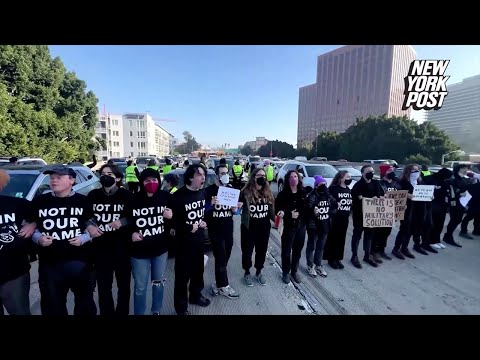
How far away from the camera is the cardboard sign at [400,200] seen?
451cm

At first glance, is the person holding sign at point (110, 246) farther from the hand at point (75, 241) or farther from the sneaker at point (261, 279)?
the sneaker at point (261, 279)

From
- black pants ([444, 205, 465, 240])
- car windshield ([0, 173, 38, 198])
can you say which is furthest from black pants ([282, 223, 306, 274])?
black pants ([444, 205, 465, 240])

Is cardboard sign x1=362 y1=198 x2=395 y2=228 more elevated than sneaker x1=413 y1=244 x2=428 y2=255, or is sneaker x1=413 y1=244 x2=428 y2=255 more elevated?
cardboard sign x1=362 y1=198 x2=395 y2=228

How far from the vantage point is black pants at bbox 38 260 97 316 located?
221 centimetres

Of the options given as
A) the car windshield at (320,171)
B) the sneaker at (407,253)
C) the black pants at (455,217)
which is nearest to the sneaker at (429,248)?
the sneaker at (407,253)

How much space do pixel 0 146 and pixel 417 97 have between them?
62.8 ft

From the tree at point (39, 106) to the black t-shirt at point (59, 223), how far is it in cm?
1548

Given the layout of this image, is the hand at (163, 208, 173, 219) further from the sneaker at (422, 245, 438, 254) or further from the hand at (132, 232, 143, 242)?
the sneaker at (422, 245, 438, 254)

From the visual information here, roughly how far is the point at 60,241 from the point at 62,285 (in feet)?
1.45

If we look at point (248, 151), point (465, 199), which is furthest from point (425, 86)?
point (248, 151)

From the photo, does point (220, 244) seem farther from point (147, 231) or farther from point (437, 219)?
point (437, 219)

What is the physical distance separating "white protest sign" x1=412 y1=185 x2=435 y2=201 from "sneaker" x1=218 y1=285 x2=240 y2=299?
3870 millimetres
